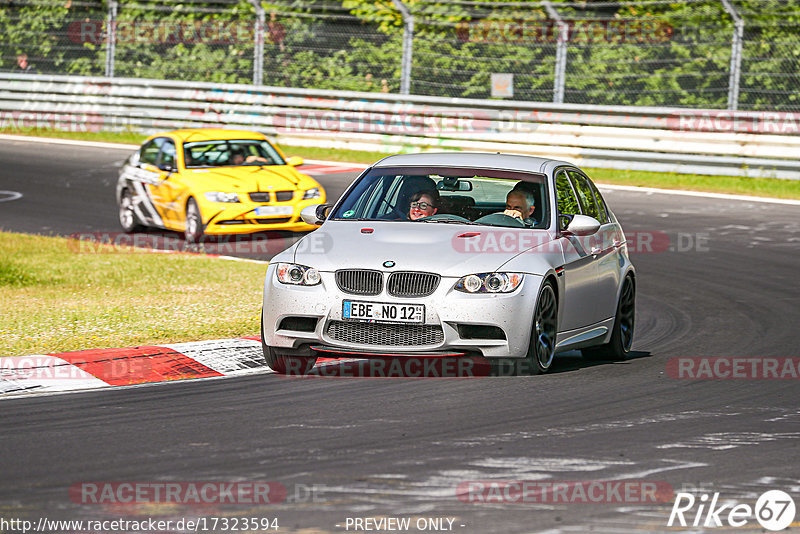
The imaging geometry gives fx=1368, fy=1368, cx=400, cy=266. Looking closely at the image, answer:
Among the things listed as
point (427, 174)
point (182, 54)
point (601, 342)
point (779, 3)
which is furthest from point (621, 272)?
point (182, 54)

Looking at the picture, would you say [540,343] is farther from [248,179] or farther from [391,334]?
[248,179]

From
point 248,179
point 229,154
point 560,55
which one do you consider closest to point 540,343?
point 248,179

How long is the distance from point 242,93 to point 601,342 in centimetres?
1887

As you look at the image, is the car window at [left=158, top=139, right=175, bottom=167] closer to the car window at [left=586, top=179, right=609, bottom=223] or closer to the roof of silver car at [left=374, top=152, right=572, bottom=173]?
the roof of silver car at [left=374, top=152, right=572, bottom=173]

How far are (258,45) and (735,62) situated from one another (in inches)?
389

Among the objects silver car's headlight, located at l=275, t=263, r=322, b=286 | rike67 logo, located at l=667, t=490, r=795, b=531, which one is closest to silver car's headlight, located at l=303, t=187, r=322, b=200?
silver car's headlight, located at l=275, t=263, r=322, b=286

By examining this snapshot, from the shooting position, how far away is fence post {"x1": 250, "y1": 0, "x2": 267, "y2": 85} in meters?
27.6

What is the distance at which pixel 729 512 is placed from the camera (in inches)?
231

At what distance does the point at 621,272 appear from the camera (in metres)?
10.7

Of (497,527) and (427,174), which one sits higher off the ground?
(427,174)

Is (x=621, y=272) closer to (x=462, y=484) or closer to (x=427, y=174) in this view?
(x=427, y=174)

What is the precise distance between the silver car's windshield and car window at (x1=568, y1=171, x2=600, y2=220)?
0.61 meters

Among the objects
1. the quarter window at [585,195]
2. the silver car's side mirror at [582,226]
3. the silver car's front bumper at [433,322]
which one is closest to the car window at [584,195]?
the quarter window at [585,195]

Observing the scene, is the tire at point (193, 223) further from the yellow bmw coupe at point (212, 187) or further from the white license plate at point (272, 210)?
the white license plate at point (272, 210)
